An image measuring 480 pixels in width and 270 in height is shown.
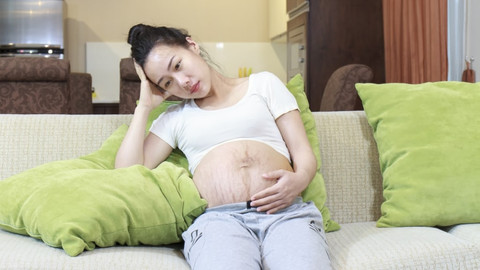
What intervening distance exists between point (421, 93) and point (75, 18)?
5536 mm

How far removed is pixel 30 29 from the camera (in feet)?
21.1

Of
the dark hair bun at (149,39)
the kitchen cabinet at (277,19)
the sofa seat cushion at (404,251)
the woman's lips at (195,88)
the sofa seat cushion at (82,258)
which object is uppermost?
the kitchen cabinet at (277,19)

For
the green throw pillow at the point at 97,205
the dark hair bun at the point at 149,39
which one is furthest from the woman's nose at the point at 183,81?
the green throw pillow at the point at 97,205

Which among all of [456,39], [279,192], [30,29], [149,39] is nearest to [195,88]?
[149,39]

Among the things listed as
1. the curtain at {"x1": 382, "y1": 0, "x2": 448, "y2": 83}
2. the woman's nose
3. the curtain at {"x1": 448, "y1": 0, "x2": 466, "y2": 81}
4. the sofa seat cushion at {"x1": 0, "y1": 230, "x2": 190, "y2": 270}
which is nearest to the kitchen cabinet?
the curtain at {"x1": 382, "y1": 0, "x2": 448, "y2": 83}

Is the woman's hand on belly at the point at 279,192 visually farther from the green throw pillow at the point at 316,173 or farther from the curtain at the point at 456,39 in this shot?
the curtain at the point at 456,39

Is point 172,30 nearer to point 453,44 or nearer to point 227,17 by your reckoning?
point 453,44

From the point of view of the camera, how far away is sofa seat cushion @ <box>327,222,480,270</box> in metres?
1.46

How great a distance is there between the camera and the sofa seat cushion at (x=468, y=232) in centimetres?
162

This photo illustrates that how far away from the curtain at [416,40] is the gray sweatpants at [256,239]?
2350mm

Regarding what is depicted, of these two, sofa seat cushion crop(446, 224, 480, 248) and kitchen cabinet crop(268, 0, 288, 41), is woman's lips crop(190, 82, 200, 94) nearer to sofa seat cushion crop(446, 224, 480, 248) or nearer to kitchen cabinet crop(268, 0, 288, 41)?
sofa seat cushion crop(446, 224, 480, 248)

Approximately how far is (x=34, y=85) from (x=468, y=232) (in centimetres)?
223

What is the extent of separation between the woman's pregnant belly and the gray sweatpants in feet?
0.16

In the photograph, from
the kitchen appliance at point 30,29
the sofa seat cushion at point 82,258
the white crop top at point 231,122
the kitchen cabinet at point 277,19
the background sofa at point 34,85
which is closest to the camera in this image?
the sofa seat cushion at point 82,258
